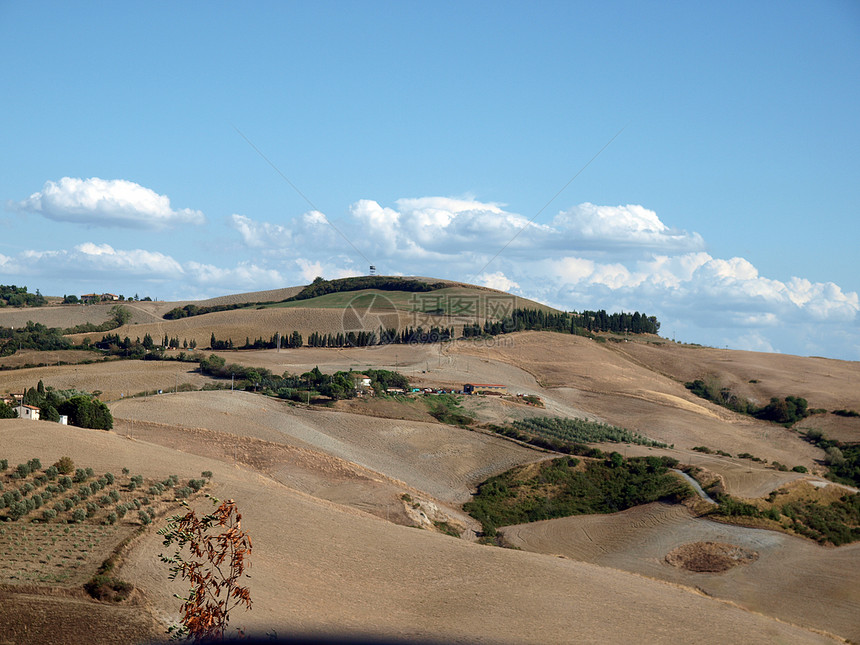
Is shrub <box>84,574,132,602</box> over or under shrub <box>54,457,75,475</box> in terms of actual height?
under

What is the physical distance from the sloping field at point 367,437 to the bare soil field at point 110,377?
13902 millimetres

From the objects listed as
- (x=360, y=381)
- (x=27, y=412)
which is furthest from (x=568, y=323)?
(x=27, y=412)

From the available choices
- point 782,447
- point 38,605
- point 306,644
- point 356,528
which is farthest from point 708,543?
point 782,447

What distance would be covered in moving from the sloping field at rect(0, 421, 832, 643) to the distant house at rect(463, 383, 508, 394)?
52.4 meters

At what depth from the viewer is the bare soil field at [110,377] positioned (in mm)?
80750

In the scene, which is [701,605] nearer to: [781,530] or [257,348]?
[781,530]

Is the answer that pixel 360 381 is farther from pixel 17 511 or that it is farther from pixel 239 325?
pixel 239 325

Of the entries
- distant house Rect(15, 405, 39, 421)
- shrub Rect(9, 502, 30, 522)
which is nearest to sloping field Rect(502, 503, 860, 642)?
shrub Rect(9, 502, 30, 522)

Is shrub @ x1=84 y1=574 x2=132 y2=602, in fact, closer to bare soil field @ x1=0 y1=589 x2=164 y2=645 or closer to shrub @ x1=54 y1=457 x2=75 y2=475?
bare soil field @ x1=0 y1=589 x2=164 y2=645

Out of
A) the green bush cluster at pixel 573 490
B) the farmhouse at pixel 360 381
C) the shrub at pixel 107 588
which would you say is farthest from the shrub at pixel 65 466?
the farmhouse at pixel 360 381

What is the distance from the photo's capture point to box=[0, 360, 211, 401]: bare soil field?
80.8 metres

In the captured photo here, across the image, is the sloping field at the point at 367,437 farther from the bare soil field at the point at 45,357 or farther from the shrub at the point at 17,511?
the bare soil field at the point at 45,357

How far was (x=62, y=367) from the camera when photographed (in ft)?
300

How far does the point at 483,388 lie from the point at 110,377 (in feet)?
143
